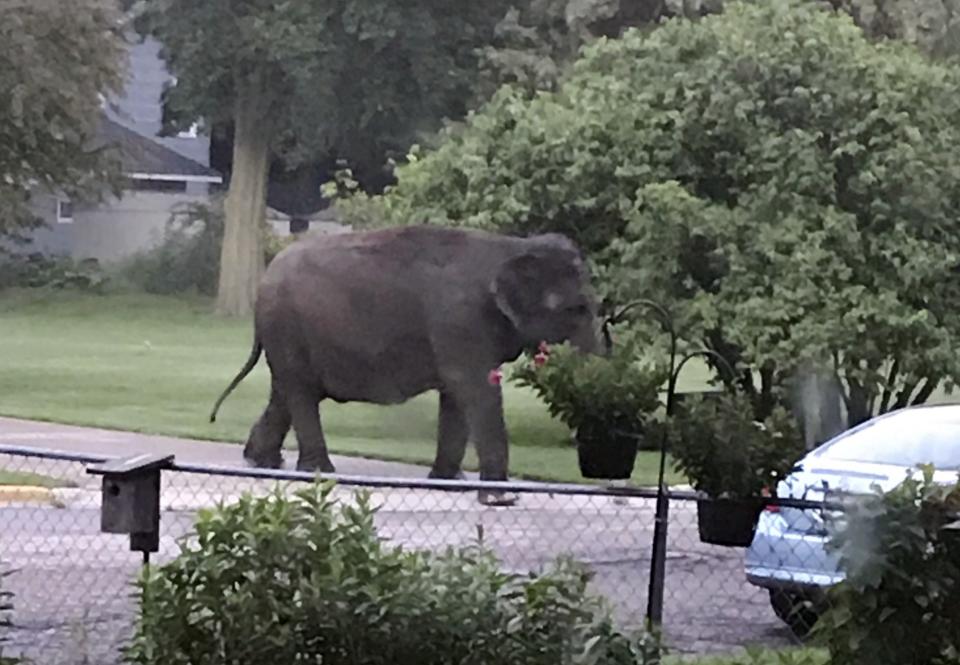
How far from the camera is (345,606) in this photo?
579cm

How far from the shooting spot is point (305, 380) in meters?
18.9

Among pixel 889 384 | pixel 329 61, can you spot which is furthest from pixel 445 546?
pixel 329 61

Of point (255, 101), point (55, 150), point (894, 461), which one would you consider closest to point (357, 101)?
point (255, 101)

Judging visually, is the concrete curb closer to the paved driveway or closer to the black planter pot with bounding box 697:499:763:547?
the paved driveway

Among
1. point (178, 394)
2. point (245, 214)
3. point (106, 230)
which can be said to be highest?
point (245, 214)

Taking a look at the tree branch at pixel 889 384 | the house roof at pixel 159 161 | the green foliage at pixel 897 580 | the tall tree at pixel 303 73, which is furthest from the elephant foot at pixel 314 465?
the house roof at pixel 159 161

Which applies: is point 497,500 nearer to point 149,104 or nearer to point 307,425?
point 307,425

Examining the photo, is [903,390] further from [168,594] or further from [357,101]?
[357,101]

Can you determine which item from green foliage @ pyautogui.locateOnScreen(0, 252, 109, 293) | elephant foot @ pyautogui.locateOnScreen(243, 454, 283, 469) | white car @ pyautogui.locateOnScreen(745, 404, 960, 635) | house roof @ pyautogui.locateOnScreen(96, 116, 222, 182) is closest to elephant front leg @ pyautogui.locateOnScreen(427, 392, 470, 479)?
elephant foot @ pyautogui.locateOnScreen(243, 454, 283, 469)

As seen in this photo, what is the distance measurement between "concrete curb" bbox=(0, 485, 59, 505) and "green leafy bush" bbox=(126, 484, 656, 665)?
10.7 metres

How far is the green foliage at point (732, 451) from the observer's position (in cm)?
849

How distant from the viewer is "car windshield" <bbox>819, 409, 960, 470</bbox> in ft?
35.3

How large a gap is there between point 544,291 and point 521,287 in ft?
0.76

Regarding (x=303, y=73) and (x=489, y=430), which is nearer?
(x=489, y=430)
